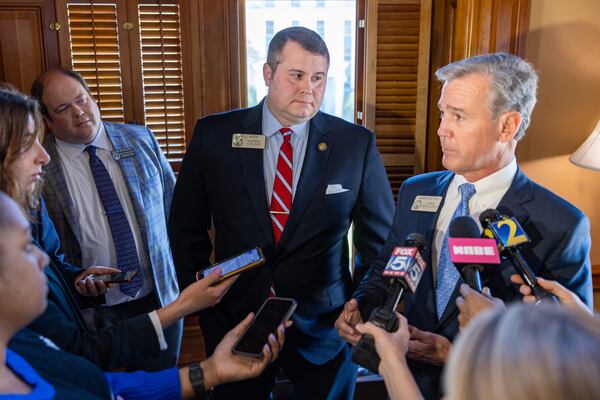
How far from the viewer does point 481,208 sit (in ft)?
5.14

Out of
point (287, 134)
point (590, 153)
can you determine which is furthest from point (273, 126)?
point (590, 153)

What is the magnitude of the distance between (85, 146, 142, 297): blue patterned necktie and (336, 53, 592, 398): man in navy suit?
0.97 metres

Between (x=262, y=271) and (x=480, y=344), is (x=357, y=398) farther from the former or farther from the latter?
(x=480, y=344)

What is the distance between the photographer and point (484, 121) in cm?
154

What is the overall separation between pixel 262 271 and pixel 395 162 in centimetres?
126

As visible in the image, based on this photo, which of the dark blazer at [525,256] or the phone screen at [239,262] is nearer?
the dark blazer at [525,256]

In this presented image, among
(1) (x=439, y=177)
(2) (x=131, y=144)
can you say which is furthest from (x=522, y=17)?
(2) (x=131, y=144)

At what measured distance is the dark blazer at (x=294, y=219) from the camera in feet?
6.28

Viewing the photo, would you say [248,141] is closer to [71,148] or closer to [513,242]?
[71,148]

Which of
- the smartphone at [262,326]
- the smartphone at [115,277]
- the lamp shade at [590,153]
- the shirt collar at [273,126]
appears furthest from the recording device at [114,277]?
the lamp shade at [590,153]

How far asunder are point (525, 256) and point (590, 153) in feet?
4.07

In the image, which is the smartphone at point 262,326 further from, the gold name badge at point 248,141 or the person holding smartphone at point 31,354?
the gold name badge at point 248,141

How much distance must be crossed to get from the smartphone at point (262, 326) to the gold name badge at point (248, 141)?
595 millimetres

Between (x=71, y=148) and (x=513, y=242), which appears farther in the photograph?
(x=71, y=148)
